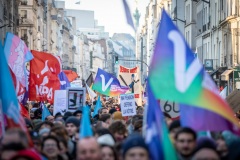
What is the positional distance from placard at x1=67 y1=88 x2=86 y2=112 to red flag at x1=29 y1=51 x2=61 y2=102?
1913 mm

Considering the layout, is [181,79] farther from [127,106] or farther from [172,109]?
[127,106]

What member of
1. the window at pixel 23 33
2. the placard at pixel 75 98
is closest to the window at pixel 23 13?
the window at pixel 23 33

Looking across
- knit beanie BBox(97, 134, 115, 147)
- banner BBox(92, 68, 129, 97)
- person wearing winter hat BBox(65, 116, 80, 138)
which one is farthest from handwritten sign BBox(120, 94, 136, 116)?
banner BBox(92, 68, 129, 97)

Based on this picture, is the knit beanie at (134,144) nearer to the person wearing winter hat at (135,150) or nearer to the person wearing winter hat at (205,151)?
the person wearing winter hat at (135,150)

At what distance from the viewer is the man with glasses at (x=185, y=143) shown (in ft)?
32.3

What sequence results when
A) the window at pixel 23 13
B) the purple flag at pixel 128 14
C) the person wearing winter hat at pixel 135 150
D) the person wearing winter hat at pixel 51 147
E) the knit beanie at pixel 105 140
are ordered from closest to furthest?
the person wearing winter hat at pixel 135 150
the person wearing winter hat at pixel 51 147
the knit beanie at pixel 105 140
the purple flag at pixel 128 14
the window at pixel 23 13

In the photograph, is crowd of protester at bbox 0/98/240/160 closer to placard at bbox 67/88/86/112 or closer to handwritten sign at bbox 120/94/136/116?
placard at bbox 67/88/86/112

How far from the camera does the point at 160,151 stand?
31.1ft

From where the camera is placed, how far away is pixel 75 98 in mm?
21000

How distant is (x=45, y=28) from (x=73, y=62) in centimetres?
4459

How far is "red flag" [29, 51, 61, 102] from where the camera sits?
23.1 m

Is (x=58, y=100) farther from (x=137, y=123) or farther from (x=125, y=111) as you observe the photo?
(x=137, y=123)

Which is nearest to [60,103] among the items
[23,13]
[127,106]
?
[127,106]

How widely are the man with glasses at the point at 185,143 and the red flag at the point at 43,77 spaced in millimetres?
12857
